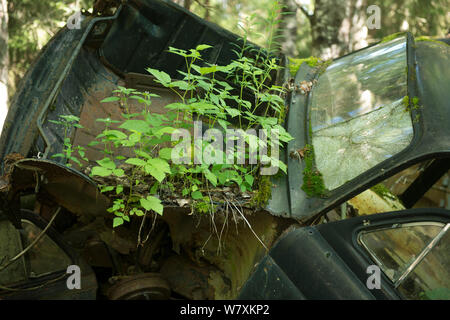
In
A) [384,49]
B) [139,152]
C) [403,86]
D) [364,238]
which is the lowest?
[364,238]

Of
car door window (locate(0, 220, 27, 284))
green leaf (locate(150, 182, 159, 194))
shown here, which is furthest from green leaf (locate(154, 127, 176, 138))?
car door window (locate(0, 220, 27, 284))

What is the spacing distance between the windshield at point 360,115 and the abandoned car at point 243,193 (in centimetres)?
1

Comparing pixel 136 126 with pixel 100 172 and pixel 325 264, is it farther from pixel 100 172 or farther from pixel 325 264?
pixel 325 264

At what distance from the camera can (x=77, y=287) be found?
312cm

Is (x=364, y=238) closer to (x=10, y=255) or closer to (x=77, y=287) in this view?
(x=77, y=287)

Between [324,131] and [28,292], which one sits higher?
[324,131]

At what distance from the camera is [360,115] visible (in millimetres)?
2713

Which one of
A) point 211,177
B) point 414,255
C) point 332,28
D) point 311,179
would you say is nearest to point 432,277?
point 414,255

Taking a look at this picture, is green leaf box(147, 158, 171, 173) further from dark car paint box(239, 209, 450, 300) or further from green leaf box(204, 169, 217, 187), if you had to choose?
dark car paint box(239, 209, 450, 300)

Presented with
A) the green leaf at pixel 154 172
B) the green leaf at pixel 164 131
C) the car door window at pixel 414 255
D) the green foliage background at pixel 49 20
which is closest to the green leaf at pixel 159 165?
the green leaf at pixel 154 172

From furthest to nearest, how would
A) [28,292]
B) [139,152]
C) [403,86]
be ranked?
[28,292] < [403,86] < [139,152]
